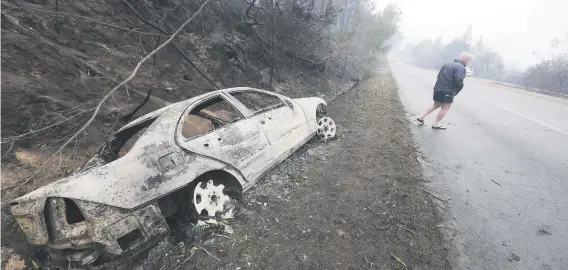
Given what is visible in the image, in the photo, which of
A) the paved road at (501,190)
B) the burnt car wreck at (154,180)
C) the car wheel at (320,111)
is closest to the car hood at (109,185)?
the burnt car wreck at (154,180)

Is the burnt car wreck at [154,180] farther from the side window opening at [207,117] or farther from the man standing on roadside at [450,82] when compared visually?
the man standing on roadside at [450,82]

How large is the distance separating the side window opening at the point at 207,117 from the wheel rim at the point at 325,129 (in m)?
2.19

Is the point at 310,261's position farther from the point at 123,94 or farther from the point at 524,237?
the point at 123,94

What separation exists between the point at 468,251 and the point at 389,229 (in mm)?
768

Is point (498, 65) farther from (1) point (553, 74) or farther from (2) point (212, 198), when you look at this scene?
(2) point (212, 198)

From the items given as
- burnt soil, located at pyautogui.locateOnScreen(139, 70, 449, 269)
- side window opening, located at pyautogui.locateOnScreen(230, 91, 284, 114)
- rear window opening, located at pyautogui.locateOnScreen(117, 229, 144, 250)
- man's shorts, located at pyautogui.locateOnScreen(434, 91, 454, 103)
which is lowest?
burnt soil, located at pyautogui.locateOnScreen(139, 70, 449, 269)

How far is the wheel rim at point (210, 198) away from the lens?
3.17 meters

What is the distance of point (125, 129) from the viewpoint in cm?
347

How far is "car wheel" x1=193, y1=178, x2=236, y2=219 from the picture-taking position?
10.4ft

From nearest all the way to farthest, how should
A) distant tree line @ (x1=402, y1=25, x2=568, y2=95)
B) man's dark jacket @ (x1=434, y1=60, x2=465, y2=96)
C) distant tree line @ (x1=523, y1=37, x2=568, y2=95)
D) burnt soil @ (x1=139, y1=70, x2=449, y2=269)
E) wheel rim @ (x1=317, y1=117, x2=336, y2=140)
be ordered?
burnt soil @ (x1=139, y1=70, x2=449, y2=269), wheel rim @ (x1=317, y1=117, x2=336, y2=140), man's dark jacket @ (x1=434, y1=60, x2=465, y2=96), distant tree line @ (x1=523, y1=37, x2=568, y2=95), distant tree line @ (x1=402, y1=25, x2=568, y2=95)

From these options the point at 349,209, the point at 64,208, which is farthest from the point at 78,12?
the point at 349,209

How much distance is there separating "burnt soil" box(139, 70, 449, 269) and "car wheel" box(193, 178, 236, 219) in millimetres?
187

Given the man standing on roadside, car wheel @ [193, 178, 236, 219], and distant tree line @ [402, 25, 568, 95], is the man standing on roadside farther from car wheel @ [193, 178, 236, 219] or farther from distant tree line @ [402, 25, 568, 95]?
distant tree line @ [402, 25, 568, 95]

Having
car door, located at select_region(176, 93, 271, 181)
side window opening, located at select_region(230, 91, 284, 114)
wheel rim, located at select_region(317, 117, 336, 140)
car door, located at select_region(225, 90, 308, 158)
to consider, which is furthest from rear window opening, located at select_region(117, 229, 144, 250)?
wheel rim, located at select_region(317, 117, 336, 140)
